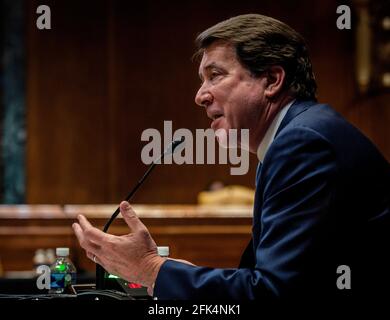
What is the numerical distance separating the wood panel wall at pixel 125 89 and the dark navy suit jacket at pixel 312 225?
431cm

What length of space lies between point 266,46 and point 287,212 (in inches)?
19.5

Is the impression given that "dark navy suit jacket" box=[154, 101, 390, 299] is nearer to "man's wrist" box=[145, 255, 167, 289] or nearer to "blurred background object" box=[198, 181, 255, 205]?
"man's wrist" box=[145, 255, 167, 289]

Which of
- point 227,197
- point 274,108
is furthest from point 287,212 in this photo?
point 227,197

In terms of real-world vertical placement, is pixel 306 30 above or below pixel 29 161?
above

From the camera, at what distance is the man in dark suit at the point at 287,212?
4.74ft

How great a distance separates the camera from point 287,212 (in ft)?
4.80

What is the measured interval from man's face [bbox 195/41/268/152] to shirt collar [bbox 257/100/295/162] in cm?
2

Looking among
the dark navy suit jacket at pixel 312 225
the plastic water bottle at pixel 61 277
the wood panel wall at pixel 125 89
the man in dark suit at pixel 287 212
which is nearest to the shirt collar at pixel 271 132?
→ the man in dark suit at pixel 287 212

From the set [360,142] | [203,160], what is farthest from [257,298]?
[203,160]

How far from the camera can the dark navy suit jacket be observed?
4.71 feet
